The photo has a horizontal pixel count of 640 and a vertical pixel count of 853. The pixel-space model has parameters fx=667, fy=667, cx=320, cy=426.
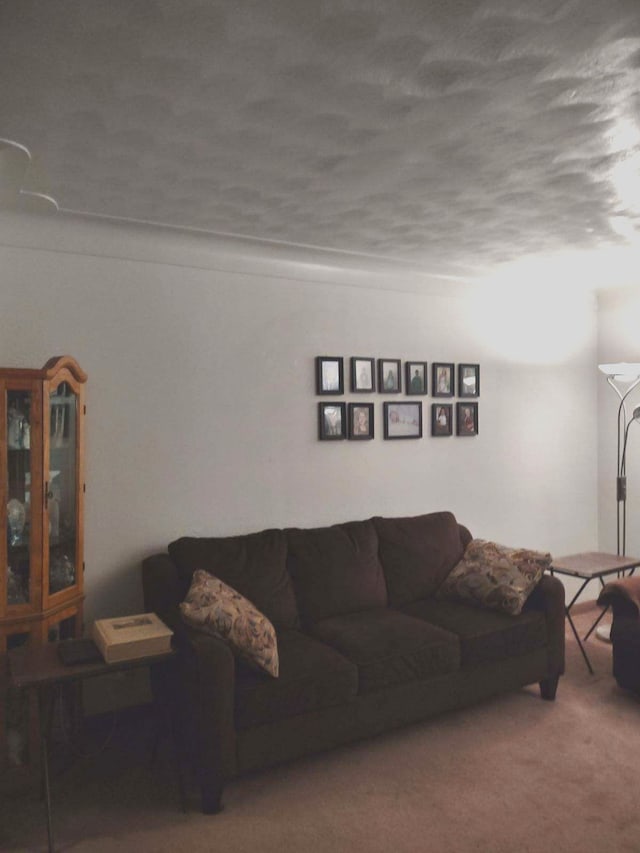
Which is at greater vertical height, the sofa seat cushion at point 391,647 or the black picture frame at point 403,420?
the black picture frame at point 403,420

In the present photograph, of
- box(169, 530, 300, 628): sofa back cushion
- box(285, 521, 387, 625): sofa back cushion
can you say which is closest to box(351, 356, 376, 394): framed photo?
box(285, 521, 387, 625): sofa back cushion

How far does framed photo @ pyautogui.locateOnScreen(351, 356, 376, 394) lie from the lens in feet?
13.7

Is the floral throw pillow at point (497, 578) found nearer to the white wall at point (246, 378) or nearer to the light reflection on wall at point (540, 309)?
the white wall at point (246, 378)

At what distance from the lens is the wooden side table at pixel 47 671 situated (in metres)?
2.35

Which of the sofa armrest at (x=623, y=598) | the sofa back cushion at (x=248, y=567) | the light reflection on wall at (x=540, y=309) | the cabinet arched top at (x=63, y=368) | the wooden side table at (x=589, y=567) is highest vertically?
the light reflection on wall at (x=540, y=309)

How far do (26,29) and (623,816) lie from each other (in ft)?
10.7

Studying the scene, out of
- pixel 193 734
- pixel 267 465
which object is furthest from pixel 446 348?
pixel 193 734

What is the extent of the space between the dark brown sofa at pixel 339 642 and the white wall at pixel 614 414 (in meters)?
1.88

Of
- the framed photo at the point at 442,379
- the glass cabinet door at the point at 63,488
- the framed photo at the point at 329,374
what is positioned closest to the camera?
the glass cabinet door at the point at 63,488

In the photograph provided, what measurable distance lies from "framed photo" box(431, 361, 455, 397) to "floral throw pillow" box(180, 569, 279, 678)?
2212 mm

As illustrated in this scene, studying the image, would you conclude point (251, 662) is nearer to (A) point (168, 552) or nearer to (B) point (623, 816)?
(A) point (168, 552)

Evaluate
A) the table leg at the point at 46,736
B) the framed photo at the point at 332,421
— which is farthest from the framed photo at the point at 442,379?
the table leg at the point at 46,736

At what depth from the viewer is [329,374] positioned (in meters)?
4.07

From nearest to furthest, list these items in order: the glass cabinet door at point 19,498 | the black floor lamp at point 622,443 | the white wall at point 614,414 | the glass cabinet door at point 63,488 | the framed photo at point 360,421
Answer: the glass cabinet door at point 19,498, the glass cabinet door at point 63,488, the framed photo at point 360,421, the black floor lamp at point 622,443, the white wall at point 614,414
